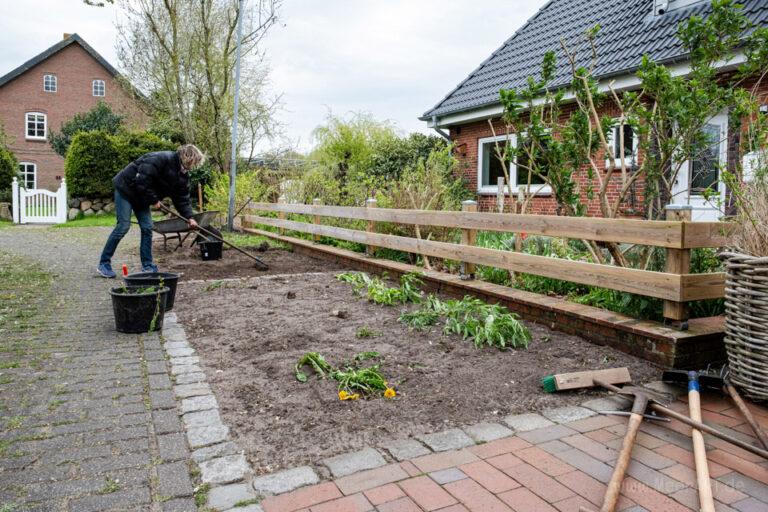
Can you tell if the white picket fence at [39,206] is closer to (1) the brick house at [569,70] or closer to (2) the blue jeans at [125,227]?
(1) the brick house at [569,70]

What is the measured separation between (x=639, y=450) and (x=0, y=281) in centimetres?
710

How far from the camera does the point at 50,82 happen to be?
32.9 meters

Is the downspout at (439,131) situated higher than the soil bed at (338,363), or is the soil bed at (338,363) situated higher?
the downspout at (439,131)

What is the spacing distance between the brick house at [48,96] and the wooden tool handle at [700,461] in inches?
1353

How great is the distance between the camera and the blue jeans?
6844 millimetres

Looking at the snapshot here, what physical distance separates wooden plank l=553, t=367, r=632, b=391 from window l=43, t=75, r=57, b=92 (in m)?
37.0

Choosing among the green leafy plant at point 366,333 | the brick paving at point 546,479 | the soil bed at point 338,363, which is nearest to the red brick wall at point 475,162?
the soil bed at point 338,363

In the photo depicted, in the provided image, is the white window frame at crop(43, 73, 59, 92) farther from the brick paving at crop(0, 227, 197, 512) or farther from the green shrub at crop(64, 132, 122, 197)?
the brick paving at crop(0, 227, 197, 512)

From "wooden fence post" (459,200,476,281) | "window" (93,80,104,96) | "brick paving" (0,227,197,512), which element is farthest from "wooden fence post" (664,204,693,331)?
"window" (93,80,104,96)

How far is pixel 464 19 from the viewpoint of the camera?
10.7 meters

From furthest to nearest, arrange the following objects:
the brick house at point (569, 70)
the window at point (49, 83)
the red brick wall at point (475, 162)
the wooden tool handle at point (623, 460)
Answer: the window at point (49, 83) → the red brick wall at point (475, 162) → the brick house at point (569, 70) → the wooden tool handle at point (623, 460)

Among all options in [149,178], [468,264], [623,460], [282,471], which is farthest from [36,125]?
[623,460]

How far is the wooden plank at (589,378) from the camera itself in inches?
127

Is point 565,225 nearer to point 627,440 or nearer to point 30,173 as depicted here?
point 627,440
